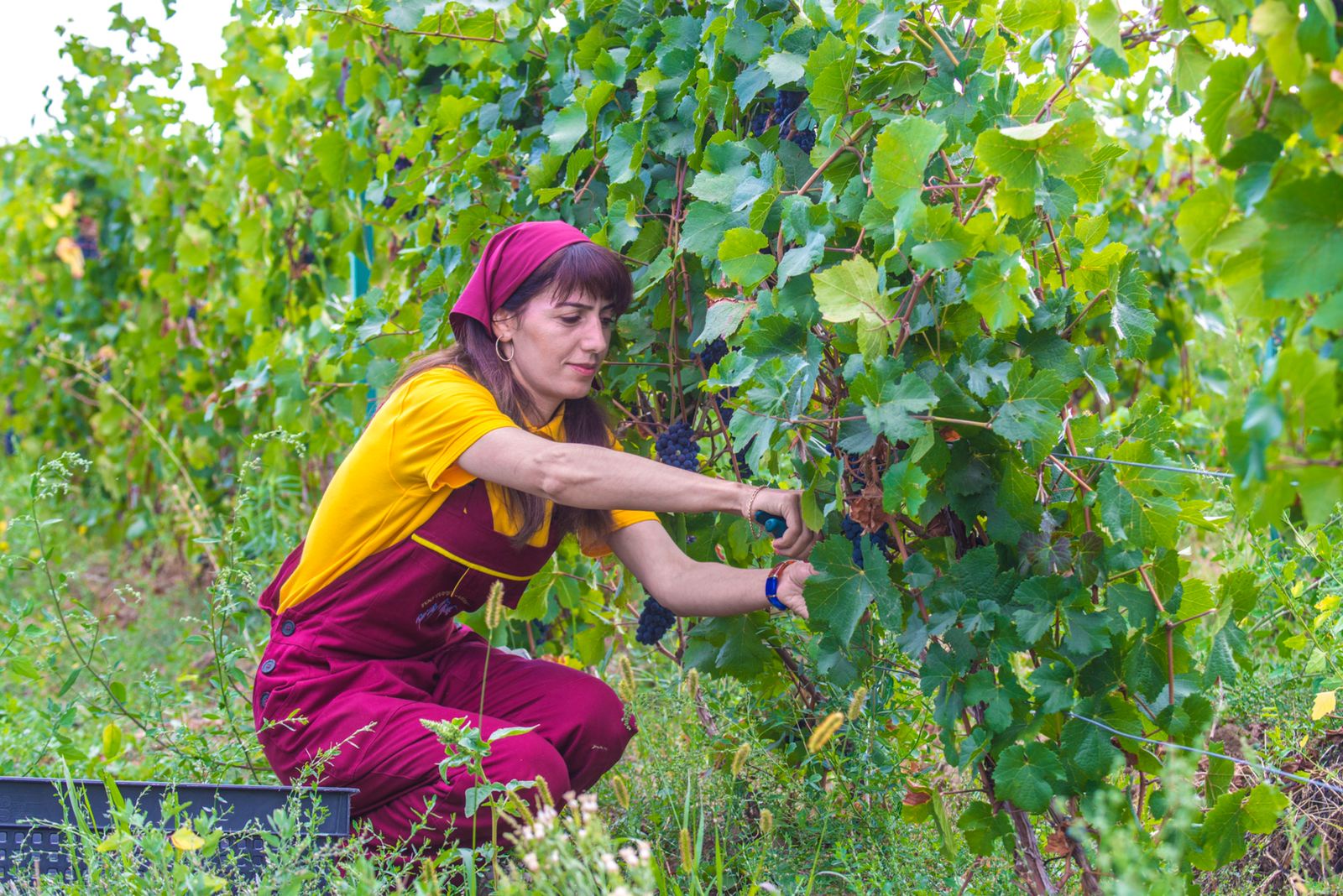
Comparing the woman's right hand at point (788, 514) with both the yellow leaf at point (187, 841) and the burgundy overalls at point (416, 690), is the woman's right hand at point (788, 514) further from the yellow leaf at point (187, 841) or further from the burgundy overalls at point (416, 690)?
the yellow leaf at point (187, 841)

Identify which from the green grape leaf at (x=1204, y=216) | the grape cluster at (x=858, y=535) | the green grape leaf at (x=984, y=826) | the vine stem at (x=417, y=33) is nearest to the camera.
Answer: the green grape leaf at (x=1204, y=216)

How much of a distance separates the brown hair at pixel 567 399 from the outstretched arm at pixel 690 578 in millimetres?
66

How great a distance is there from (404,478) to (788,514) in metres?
0.73

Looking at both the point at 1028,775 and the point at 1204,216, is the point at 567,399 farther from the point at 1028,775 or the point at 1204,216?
the point at 1204,216

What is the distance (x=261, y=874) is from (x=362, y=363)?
57.5 inches

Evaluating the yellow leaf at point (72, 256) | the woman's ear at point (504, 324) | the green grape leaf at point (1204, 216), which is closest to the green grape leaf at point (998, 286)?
the green grape leaf at point (1204, 216)

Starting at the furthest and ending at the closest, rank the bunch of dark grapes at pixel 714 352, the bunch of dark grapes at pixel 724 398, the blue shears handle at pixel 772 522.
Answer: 1. the bunch of dark grapes at pixel 724 398
2. the bunch of dark grapes at pixel 714 352
3. the blue shears handle at pixel 772 522

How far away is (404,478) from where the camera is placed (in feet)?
7.06

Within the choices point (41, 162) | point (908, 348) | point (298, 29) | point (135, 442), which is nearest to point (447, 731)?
point (908, 348)

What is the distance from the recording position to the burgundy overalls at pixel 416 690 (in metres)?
2.04

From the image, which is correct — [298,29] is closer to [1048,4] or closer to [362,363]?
[362,363]

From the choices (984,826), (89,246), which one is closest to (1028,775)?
(984,826)

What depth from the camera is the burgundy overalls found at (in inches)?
80.4

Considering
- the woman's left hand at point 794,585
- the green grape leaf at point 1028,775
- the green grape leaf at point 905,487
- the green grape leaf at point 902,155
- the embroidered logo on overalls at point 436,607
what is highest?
the green grape leaf at point 902,155
